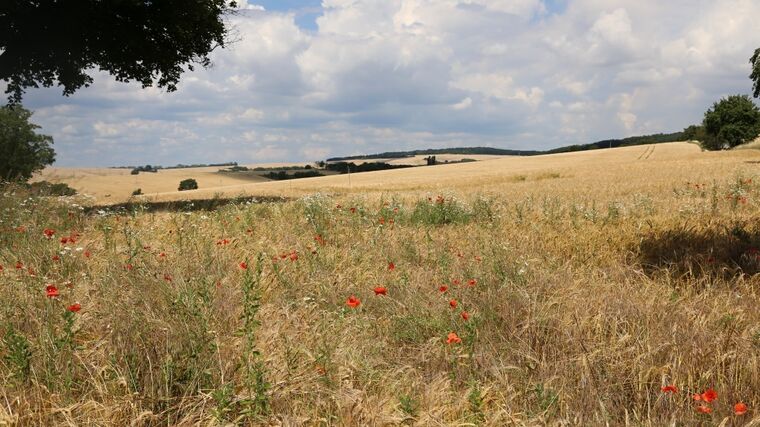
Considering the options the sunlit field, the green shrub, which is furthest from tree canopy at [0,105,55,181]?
the sunlit field

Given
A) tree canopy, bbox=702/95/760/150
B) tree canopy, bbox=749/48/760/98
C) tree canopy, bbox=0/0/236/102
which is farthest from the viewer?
tree canopy, bbox=702/95/760/150

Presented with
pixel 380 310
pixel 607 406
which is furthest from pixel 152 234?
pixel 607 406

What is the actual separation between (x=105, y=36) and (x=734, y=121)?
78693 mm

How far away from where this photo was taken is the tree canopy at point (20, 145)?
5125cm

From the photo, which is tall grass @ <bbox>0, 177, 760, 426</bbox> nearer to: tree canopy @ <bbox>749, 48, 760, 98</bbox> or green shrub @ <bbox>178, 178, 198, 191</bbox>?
tree canopy @ <bbox>749, 48, 760, 98</bbox>

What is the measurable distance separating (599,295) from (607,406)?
1843 millimetres

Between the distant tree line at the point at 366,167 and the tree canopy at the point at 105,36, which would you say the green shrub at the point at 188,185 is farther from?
the tree canopy at the point at 105,36

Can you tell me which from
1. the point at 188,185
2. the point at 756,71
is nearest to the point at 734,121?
the point at 756,71

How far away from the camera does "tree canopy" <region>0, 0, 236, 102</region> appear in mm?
16016

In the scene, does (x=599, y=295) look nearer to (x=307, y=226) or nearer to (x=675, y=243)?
(x=675, y=243)

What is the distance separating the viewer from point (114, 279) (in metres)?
4.51

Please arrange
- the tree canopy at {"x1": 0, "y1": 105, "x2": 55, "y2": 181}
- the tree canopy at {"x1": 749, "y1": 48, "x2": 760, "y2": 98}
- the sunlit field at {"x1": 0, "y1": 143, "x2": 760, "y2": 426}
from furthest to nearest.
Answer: the tree canopy at {"x1": 0, "y1": 105, "x2": 55, "y2": 181}
the tree canopy at {"x1": 749, "y1": 48, "x2": 760, "y2": 98}
the sunlit field at {"x1": 0, "y1": 143, "x2": 760, "y2": 426}

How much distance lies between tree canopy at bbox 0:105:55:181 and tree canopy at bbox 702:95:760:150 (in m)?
82.3

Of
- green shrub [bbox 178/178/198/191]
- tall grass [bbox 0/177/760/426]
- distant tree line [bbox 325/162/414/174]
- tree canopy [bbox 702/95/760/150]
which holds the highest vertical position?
tree canopy [bbox 702/95/760/150]
